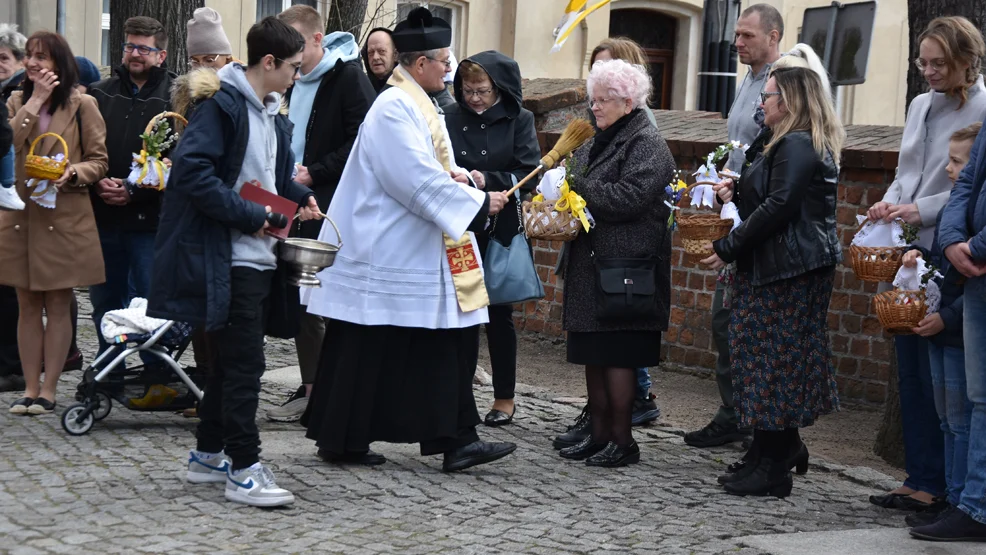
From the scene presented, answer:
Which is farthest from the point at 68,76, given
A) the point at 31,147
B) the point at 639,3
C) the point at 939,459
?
the point at 639,3

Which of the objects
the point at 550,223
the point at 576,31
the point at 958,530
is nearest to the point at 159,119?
the point at 550,223

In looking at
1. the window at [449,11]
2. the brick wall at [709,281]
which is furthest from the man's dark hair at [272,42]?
the window at [449,11]

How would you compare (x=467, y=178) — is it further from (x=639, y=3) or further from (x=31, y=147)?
(x=639, y=3)

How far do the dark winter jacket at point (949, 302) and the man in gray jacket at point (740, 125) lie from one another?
1.51 metres

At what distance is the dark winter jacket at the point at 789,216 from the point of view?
19.8 feet

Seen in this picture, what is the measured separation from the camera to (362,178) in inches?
246

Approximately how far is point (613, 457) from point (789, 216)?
148 centimetres

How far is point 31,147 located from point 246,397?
234cm

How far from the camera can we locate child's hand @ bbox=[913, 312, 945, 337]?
571cm

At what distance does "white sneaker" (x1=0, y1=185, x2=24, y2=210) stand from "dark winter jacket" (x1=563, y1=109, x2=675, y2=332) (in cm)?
268

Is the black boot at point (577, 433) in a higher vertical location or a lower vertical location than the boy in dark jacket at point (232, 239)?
lower

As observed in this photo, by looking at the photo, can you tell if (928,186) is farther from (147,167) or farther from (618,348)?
(147,167)

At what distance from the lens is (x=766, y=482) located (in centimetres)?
629

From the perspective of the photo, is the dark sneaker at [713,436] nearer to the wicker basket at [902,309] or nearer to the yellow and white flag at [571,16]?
the wicker basket at [902,309]
